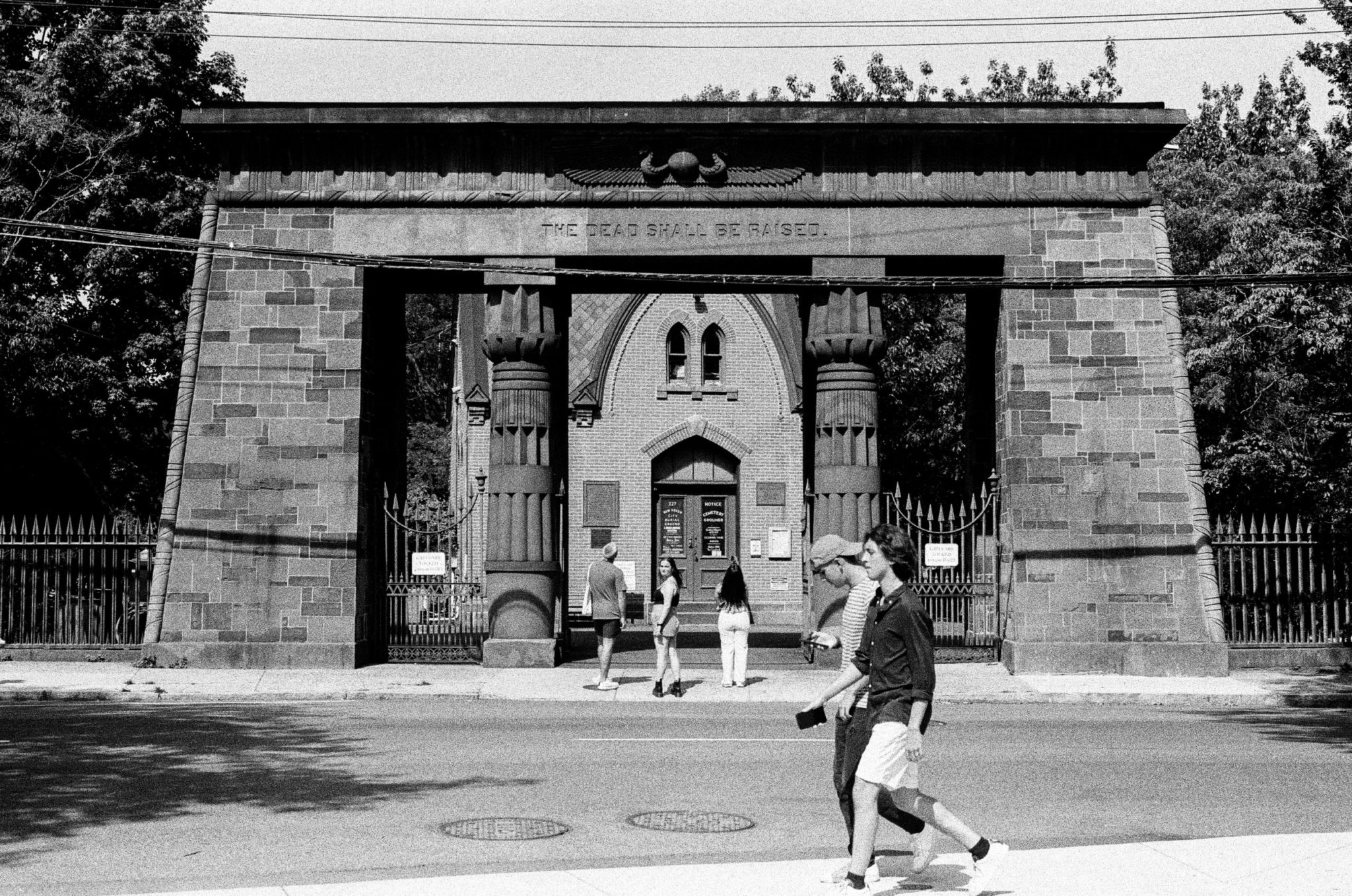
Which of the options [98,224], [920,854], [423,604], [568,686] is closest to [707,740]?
[568,686]

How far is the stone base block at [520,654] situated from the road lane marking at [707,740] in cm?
657

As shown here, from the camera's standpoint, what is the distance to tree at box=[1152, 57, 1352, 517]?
2012 centimetres

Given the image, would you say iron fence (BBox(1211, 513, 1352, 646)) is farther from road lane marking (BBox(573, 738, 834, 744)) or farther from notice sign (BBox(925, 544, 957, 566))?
road lane marking (BBox(573, 738, 834, 744))

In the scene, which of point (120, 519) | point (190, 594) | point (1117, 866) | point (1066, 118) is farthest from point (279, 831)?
point (120, 519)

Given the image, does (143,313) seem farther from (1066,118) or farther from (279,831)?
(279,831)

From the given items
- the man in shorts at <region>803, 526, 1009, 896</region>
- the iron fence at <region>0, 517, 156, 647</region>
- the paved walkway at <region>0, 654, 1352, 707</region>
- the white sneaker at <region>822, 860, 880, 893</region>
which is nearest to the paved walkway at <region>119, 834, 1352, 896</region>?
the white sneaker at <region>822, 860, 880, 893</region>

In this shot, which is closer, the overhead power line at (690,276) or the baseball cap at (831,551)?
the baseball cap at (831,551)

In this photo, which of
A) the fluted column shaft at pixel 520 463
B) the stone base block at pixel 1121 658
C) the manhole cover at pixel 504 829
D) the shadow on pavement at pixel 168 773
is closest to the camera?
the manhole cover at pixel 504 829

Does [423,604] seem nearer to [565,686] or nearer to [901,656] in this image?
[565,686]

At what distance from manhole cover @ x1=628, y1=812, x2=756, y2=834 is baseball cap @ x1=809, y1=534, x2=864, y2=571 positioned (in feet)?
6.50

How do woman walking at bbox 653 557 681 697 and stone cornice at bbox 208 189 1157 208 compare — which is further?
stone cornice at bbox 208 189 1157 208

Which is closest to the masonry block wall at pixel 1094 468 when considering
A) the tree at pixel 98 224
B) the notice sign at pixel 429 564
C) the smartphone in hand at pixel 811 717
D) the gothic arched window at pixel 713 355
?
the notice sign at pixel 429 564

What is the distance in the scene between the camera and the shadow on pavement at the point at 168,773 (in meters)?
9.27

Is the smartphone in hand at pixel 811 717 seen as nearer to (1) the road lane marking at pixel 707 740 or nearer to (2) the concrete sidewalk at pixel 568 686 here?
(1) the road lane marking at pixel 707 740
